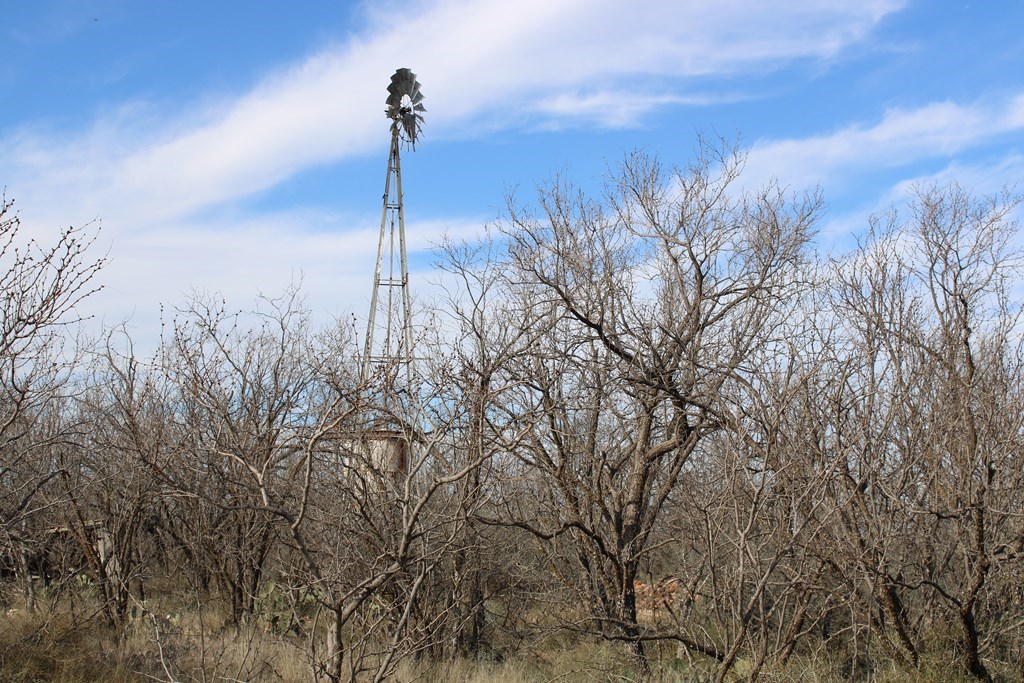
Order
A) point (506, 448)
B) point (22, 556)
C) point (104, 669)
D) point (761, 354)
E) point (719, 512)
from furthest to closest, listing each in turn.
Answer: point (22, 556) < point (761, 354) < point (104, 669) < point (719, 512) < point (506, 448)

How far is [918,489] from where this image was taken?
9203mm

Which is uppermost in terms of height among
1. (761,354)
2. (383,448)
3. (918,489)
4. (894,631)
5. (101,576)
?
(761,354)

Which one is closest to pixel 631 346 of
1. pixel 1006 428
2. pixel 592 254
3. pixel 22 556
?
pixel 592 254

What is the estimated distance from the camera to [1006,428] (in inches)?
333

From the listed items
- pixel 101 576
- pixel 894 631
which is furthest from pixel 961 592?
pixel 101 576

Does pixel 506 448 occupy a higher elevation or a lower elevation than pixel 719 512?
higher

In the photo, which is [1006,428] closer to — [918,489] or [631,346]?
[918,489]

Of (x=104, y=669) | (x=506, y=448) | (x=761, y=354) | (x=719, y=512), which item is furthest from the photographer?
(x=761, y=354)

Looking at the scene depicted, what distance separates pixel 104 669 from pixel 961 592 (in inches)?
322

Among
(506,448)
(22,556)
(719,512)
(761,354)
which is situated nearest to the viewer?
(506,448)

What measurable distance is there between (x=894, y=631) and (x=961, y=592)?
0.79m

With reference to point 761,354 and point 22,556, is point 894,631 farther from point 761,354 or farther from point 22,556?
point 22,556

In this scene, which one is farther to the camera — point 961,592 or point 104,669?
point 961,592

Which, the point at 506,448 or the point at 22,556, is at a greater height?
the point at 506,448
